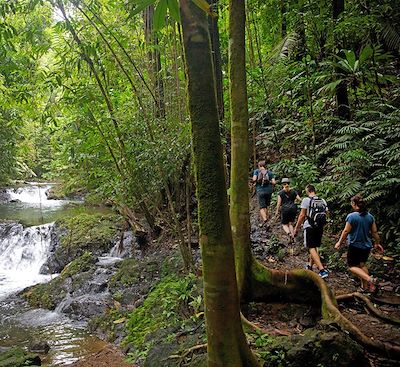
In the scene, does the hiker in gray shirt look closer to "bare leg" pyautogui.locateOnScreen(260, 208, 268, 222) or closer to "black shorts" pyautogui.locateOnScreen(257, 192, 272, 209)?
"black shorts" pyautogui.locateOnScreen(257, 192, 272, 209)

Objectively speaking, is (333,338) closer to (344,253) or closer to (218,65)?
(344,253)

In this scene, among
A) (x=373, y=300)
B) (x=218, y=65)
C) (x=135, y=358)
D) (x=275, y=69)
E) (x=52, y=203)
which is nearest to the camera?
(x=373, y=300)

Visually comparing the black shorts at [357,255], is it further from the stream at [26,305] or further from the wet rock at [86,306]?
the wet rock at [86,306]

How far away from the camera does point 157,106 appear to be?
855cm

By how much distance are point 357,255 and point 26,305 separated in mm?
8308

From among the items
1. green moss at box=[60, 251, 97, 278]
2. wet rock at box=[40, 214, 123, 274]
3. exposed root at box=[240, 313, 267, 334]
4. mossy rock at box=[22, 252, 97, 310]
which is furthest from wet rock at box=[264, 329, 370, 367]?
wet rock at box=[40, 214, 123, 274]

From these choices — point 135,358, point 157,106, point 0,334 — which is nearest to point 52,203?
point 0,334

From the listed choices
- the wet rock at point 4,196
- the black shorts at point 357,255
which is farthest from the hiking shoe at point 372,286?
the wet rock at point 4,196

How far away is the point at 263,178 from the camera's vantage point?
9547 mm

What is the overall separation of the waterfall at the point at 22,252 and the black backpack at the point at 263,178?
25.0ft

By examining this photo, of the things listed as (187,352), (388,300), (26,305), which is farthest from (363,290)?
(26,305)

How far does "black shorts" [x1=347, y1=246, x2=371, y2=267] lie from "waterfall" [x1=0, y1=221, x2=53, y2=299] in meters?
Answer: 9.75

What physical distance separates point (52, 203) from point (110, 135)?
18.1 m

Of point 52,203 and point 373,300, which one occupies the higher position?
point 52,203
